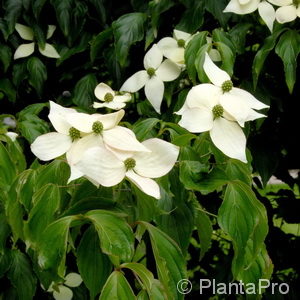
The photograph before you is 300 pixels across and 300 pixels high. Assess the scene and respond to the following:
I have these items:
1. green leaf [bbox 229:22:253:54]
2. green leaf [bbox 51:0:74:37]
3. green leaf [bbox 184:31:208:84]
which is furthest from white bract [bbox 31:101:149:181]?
green leaf [bbox 51:0:74:37]

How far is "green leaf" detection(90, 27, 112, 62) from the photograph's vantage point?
4.66 ft

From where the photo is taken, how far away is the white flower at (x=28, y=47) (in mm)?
1559

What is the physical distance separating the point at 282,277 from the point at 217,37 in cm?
95

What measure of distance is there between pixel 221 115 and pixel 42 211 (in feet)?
0.95

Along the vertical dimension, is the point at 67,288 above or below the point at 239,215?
below

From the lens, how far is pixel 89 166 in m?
0.69

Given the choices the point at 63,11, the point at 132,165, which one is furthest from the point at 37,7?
the point at 132,165

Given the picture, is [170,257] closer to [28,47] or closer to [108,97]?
[108,97]

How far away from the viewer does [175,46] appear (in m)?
1.29

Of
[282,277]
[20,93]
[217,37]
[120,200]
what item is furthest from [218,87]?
[282,277]

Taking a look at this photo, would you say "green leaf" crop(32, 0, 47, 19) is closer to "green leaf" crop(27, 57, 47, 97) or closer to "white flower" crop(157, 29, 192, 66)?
"green leaf" crop(27, 57, 47, 97)

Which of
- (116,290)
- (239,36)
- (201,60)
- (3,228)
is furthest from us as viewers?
(239,36)

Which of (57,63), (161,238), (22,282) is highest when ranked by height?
(161,238)

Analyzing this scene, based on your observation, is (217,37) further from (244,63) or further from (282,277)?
(282,277)
